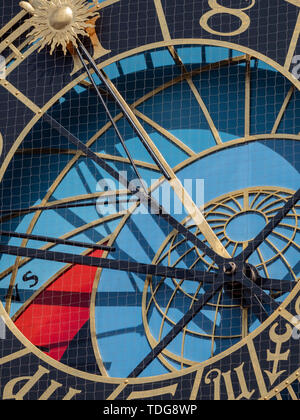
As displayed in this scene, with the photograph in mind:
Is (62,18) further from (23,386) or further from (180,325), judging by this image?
(23,386)

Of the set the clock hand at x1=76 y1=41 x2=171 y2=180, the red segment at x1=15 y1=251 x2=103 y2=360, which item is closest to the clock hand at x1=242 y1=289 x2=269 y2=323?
the clock hand at x1=76 y1=41 x2=171 y2=180

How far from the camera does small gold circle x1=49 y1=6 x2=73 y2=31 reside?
988 cm

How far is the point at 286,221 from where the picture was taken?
30.7 ft

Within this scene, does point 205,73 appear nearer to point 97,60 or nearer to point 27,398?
point 97,60

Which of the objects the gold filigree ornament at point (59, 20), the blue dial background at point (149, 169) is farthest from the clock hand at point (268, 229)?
the gold filigree ornament at point (59, 20)

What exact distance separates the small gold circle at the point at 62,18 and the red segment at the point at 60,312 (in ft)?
4.28

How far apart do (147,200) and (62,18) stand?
3.99ft

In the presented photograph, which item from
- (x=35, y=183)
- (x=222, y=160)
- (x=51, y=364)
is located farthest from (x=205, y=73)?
(x=51, y=364)

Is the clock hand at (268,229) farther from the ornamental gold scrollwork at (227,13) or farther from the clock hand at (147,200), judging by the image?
the ornamental gold scrollwork at (227,13)

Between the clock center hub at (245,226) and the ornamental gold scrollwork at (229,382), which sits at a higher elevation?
the clock center hub at (245,226)

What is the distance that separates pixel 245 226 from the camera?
9406 mm

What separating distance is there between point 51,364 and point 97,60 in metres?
1.78

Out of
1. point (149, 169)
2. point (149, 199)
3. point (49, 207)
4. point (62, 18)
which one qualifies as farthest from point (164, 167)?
point (62, 18)

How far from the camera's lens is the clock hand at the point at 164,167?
927cm
